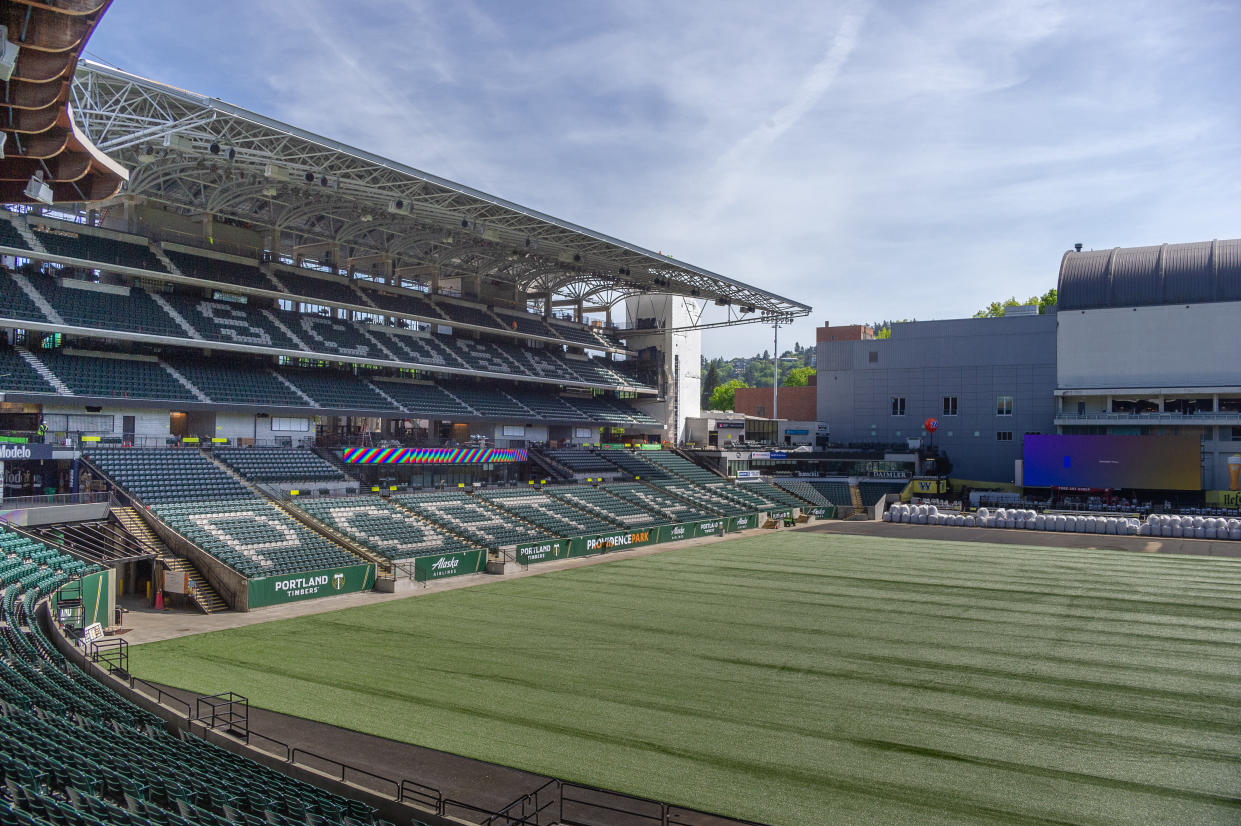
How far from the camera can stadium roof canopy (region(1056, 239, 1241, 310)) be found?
64562 millimetres

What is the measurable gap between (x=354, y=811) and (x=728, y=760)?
702 centimetres

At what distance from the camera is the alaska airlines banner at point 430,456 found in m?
49.2

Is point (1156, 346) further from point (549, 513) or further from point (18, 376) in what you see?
point (18, 376)

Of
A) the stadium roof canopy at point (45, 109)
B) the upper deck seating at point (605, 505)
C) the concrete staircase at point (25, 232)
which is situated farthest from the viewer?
the upper deck seating at point (605, 505)

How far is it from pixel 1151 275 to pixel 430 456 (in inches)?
2288

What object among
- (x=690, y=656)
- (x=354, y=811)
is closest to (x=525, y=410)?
(x=690, y=656)

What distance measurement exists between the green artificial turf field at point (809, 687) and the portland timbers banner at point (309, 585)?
285cm

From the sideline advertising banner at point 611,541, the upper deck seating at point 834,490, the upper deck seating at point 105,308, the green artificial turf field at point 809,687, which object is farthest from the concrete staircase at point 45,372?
the upper deck seating at point 834,490

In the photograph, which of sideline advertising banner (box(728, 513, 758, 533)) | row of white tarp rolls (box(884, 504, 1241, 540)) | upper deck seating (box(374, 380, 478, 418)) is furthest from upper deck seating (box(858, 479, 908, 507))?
upper deck seating (box(374, 380, 478, 418))

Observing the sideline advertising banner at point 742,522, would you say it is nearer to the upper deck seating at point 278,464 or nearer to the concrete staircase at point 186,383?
the upper deck seating at point 278,464

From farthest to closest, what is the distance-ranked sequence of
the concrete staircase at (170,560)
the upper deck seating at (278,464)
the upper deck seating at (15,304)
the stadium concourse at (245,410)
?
1. the upper deck seating at (278,464)
2. the upper deck seating at (15,304)
3. the concrete staircase at (170,560)
4. the stadium concourse at (245,410)

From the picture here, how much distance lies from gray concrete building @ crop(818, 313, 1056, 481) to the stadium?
3.73 m

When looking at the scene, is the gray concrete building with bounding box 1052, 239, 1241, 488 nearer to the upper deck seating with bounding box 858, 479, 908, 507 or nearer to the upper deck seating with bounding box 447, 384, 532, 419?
the upper deck seating with bounding box 858, 479, 908, 507

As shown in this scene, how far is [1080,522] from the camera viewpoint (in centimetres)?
5650
